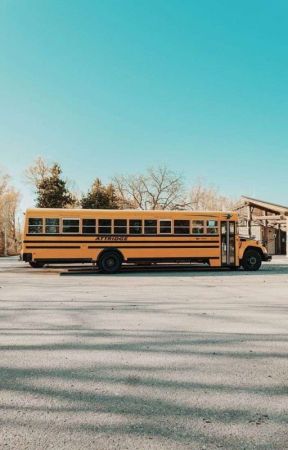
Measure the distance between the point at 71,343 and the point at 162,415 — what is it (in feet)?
7.59

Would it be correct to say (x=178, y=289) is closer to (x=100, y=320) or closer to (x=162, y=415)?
(x=100, y=320)

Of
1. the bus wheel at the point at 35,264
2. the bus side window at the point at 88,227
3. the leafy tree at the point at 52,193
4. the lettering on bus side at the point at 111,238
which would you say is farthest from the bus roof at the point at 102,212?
the leafy tree at the point at 52,193

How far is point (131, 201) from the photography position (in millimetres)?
56406

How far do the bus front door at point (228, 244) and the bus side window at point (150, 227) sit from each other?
2975 millimetres

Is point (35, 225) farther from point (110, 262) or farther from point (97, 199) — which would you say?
point (97, 199)

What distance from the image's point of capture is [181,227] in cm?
1719

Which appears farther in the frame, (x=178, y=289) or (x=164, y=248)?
(x=164, y=248)

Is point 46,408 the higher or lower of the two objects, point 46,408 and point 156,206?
the lower

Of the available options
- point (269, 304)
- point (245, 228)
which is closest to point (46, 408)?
point (269, 304)

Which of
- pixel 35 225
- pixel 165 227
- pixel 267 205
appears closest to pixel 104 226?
pixel 165 227

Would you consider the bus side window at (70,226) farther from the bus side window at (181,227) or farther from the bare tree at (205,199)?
the bare tree at (205,199)

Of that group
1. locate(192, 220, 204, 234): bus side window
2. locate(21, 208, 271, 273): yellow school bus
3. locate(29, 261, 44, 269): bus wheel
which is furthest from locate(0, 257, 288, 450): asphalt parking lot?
locate(29, 261, 44, 269): bus wheel

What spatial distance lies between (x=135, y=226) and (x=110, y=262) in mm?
→ 1792

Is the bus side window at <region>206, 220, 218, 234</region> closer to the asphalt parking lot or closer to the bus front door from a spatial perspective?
the bus front door
